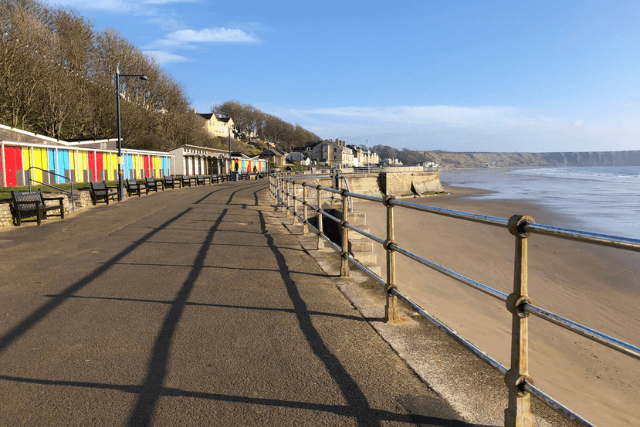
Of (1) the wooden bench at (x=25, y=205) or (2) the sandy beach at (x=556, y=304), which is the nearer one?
(2) the sandy beach at (x=556, y=304)

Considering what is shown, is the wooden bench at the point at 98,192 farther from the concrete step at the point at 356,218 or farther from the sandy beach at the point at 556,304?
the concrete step at the point at 356,218

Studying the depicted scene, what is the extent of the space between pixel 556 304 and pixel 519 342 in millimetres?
9586

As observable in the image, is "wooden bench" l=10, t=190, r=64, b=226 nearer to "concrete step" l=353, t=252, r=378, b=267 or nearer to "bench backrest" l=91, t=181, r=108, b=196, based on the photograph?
"bench backrest" l=91, t=181, r=108, b=196

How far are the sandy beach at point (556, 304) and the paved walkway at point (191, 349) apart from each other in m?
3.67

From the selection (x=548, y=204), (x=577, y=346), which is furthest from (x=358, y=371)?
(x=548, y=204)

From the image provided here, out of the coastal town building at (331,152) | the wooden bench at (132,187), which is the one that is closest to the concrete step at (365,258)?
the wooden bench at (132,187)

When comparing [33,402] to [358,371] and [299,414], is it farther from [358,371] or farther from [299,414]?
[358,371]

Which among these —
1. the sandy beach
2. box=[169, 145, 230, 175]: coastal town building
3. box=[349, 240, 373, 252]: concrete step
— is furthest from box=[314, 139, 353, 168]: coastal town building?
box=[349, 240, 373, 252]: concrete step

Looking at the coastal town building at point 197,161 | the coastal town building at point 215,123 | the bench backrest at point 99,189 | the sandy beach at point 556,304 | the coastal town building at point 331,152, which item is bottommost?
the sandy beach at point 556,304

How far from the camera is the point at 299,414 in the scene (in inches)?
98.2

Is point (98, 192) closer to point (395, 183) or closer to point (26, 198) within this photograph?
point (26, 198)

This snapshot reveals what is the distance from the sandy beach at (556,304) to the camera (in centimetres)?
613

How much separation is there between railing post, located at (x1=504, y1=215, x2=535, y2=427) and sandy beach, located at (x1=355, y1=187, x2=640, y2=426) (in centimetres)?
384

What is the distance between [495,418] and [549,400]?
0.41 metres
